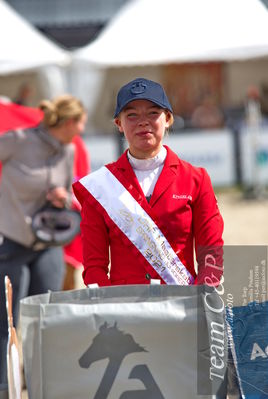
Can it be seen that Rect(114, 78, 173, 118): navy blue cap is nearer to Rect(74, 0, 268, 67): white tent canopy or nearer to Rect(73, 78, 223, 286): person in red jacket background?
Rect(73, 78, 223, 286): person in red jacket background

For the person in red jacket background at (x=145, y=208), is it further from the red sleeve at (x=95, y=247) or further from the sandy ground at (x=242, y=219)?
the sandy ground at (x=242, y=219)

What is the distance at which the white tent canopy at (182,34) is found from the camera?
337 inches

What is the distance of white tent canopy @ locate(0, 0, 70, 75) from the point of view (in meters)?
8.84

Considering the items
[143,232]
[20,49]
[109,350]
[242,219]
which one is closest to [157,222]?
[143,232]

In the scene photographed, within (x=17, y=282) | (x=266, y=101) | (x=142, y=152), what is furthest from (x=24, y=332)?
(x=266, y=101)

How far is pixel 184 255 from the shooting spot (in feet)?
10.6

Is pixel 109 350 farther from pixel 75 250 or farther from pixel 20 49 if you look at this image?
pixel 20 49

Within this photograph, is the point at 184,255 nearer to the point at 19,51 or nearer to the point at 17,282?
the point at 17,282

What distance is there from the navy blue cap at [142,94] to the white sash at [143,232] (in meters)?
0.30

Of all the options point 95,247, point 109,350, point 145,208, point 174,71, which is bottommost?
point 109,350

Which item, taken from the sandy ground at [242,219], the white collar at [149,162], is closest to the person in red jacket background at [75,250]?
the sandy ground at [242,219]

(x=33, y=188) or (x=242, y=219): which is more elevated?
(x=242, y=219)

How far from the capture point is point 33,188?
5188mm

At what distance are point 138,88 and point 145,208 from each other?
0.41 m
